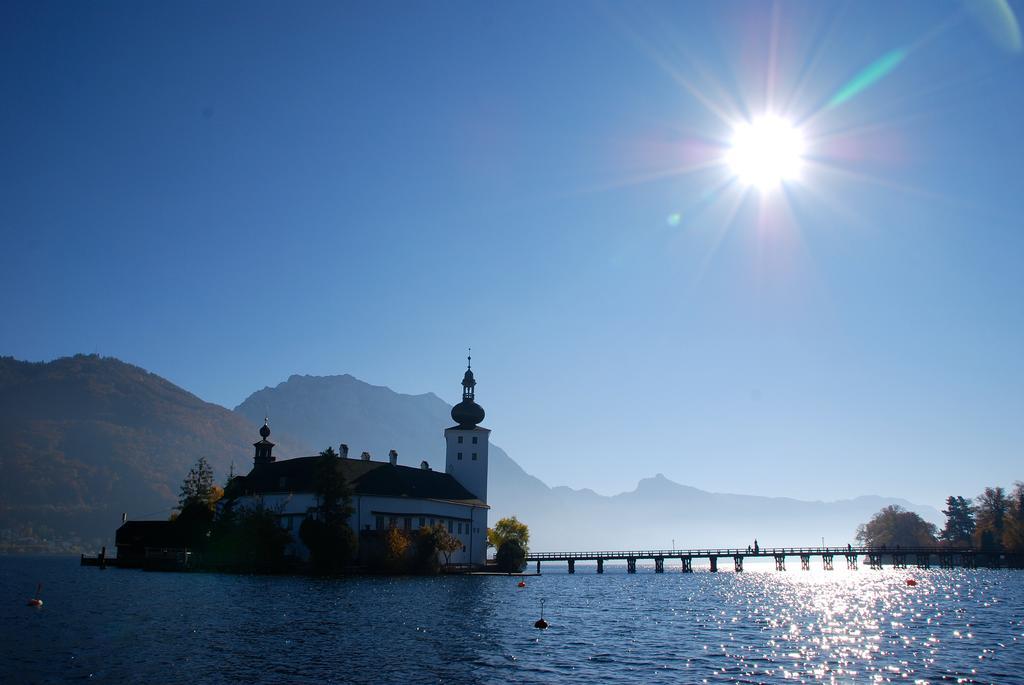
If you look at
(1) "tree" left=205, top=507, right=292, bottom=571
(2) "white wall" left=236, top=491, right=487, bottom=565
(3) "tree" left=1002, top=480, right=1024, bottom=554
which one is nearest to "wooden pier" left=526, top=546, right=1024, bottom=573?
(3) "tree" left=1002, top=480, right=1024, bottom=554

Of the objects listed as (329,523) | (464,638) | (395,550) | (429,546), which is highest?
(329,523)

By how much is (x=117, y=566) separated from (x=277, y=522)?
961 inches

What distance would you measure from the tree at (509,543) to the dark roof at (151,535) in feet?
125

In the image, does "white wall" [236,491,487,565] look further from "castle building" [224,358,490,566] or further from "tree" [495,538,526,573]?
"tree" [495,538,526,573]

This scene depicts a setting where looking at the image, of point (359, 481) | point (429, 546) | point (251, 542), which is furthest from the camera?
point (359, 481)

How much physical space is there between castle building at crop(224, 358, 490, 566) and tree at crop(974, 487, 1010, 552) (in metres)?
95.1

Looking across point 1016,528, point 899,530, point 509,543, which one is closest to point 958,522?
point 899,530

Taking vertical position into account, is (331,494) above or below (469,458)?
below

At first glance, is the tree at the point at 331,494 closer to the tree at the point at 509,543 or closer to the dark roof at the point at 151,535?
the dark roof at the point at 151,535

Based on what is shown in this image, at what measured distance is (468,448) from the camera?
10825cm

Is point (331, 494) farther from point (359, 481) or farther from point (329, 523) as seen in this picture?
point (359, 481)

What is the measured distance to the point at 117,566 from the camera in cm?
9281

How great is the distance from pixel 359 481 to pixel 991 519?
120365mm

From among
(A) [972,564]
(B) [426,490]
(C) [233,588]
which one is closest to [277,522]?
(B) [426,490]
